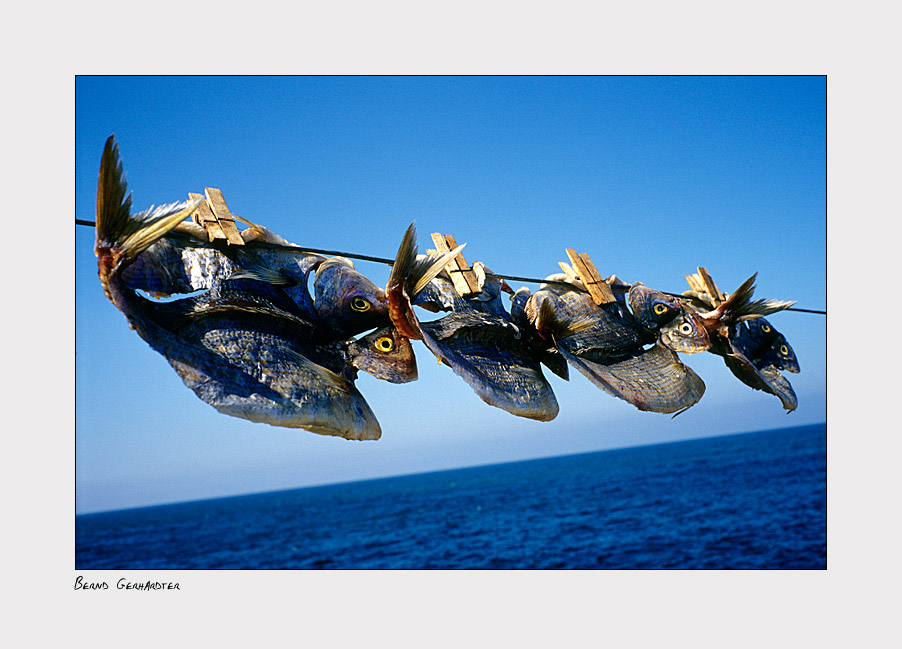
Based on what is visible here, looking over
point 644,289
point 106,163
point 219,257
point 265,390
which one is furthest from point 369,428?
point 644,289

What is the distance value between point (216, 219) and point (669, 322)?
2.39 m

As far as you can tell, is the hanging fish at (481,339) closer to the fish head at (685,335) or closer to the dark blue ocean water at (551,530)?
the fish head at (685,335)

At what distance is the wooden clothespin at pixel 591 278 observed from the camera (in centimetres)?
368

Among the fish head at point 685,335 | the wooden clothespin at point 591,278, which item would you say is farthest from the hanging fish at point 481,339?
the fish head at point 685,335

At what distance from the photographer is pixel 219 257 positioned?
273 centimetres

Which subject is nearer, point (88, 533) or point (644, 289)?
point (644, 289)

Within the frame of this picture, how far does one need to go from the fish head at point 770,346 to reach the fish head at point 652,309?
2.75ft

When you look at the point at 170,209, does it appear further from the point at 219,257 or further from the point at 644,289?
the point at 644,289

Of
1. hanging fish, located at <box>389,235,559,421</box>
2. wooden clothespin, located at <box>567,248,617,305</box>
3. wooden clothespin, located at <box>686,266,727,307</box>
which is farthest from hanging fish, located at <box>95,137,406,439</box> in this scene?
wooden clothespin, located at <box>686,266,727,307</box>

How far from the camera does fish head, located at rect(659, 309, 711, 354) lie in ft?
12.5

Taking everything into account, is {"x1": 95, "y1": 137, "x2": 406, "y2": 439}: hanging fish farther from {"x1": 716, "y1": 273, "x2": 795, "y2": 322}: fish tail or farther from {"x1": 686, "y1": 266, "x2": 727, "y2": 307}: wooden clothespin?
{"x1": 686, "y1": 266, "x2": 727, "y2": 307}: wooden clothespin

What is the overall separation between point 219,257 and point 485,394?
3.83 feet

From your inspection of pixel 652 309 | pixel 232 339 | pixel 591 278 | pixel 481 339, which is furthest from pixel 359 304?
pixel 652 309

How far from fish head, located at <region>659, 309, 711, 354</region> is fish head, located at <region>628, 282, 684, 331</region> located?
1.3 inches
